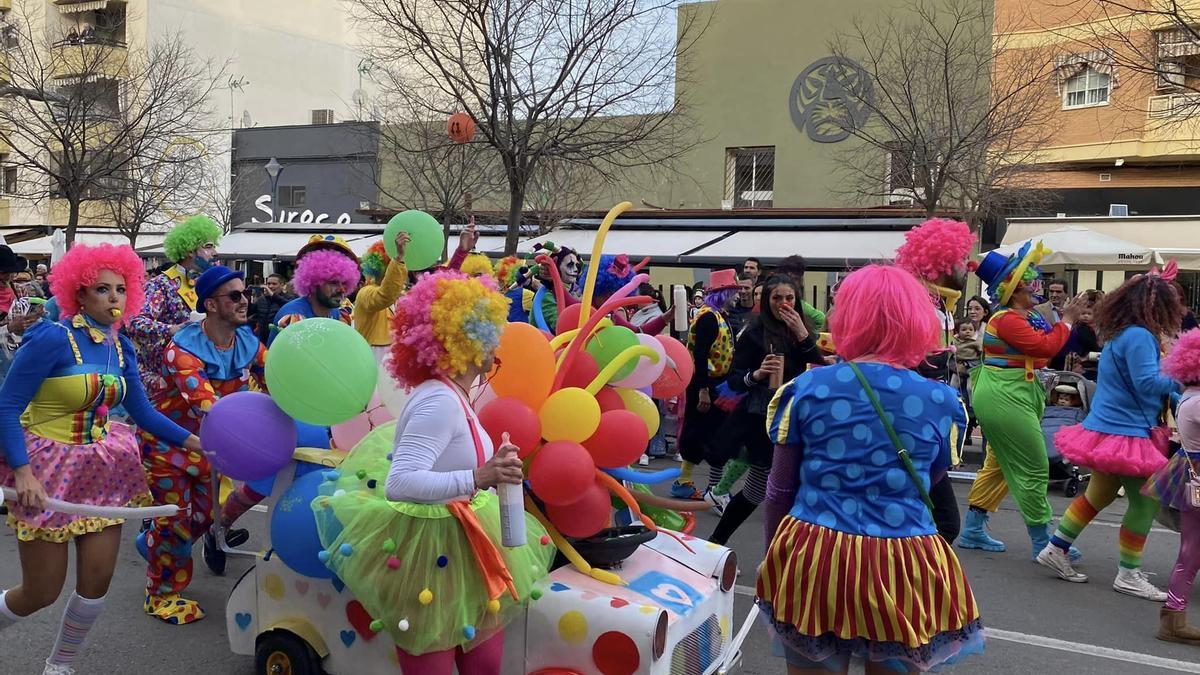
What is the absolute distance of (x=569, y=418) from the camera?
3.72 m

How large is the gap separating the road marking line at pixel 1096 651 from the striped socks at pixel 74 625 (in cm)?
421

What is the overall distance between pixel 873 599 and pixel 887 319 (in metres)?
0.82

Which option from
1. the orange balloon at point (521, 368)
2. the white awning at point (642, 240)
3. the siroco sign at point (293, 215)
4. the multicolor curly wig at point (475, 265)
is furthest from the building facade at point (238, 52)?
the orange balloon at point (521, 368)

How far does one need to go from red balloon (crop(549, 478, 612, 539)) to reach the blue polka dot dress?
0.87 meters

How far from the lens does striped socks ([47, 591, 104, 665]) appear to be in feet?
13.1

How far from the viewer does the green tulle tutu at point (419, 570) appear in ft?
10.3

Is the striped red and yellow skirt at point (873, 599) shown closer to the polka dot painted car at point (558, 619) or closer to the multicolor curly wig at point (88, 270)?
the polka dot painted car at point (558, 619)

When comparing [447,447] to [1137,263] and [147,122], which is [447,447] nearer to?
[1137,263]

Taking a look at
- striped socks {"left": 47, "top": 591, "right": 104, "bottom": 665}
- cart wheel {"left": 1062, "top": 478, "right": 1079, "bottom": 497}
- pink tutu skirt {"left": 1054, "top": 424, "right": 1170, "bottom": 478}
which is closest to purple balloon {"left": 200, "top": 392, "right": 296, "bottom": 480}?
striped socks {"left": 47, "top": 591, "right": 104, "bottom": 665}

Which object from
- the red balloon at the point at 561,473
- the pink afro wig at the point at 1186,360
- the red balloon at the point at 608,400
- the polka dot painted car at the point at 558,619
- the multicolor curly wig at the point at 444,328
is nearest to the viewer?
the multicolor curly wig at the point at 444,328

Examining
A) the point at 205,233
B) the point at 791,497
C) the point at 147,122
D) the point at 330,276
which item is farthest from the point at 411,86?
the point at 791,497

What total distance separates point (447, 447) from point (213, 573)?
3.50 meters

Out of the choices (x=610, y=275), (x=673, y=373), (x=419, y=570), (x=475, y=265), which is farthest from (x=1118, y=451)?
(x=419, y=570)

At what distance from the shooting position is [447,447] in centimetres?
310
